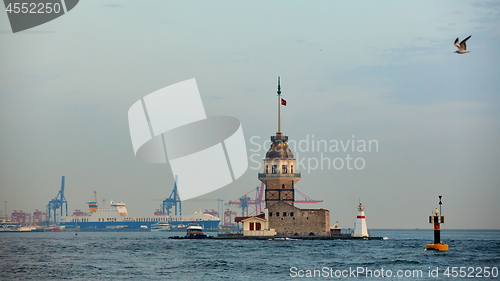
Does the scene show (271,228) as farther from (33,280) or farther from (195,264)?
(33,280)

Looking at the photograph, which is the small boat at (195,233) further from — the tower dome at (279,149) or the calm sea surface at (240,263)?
the calm sea surface at (240,263)

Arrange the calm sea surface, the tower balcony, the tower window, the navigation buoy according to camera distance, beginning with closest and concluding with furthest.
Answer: the calm sea surface, the navigation buoy, the tower window, the tower balcony

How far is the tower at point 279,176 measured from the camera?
80.6 m

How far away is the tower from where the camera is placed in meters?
80.6

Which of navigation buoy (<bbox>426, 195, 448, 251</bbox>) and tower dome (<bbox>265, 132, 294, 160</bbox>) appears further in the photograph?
tower dome (<bbox>265, 132, 294, 160</bbox>)

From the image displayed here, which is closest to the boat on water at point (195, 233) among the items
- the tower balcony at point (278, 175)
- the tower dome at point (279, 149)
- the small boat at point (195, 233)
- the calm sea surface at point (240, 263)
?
the small boat at point (195, 233)

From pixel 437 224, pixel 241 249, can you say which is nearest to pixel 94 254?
pixel 241 249

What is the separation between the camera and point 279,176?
263 feet

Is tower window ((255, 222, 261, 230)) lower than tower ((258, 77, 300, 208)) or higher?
lower

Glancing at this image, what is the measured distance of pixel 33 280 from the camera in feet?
144

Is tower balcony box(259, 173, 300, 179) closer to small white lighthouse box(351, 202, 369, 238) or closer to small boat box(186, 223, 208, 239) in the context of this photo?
small white lighthouse box(351, 202, 369, 238)

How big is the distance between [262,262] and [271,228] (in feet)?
82.6

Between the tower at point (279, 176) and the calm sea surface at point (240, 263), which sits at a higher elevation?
the tower at point (279, 176)

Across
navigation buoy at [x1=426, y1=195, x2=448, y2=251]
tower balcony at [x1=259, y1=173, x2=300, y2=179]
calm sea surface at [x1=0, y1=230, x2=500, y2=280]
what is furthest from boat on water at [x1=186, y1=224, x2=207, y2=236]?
navigation buoy at [x1=426, y1=195, x2=448, y2=251]
